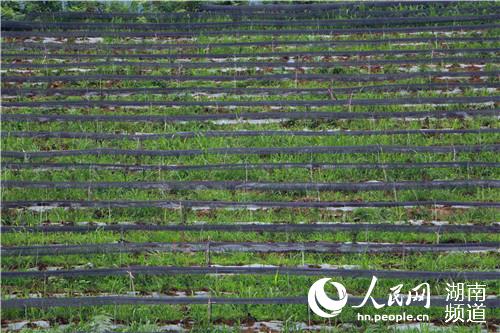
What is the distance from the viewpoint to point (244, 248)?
672 centimetres

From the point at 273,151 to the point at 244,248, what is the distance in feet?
5.59

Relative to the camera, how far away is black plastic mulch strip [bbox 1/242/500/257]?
669 centimetres

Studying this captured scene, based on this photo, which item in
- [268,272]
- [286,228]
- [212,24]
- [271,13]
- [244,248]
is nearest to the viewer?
[268,272]

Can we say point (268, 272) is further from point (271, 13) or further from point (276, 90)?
point (271, 13)

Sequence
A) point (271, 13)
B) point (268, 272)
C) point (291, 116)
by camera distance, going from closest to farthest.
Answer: point (268, 272)
point (291, 116)
point (271, 13)

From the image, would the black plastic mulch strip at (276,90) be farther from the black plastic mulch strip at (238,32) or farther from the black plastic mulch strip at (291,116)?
the black plastic mulch strip at (238,32)

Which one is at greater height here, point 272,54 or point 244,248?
point 272,54

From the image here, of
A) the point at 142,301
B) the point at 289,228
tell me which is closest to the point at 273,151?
the point at 289,228

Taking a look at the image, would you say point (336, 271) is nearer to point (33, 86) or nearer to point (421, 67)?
point (421, 67)

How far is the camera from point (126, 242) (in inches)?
271

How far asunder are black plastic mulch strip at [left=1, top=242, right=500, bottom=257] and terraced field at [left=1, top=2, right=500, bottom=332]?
0.02 m

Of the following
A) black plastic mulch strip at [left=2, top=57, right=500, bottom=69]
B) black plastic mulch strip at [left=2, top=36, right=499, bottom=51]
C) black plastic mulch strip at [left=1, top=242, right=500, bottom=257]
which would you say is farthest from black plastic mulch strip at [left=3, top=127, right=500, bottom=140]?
black plastic mulch strip at [left=2, top=36, right=499, bottom=51]

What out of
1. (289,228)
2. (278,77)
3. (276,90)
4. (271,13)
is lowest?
(289,228)

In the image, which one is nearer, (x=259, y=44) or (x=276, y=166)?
(x=276, y=166)
